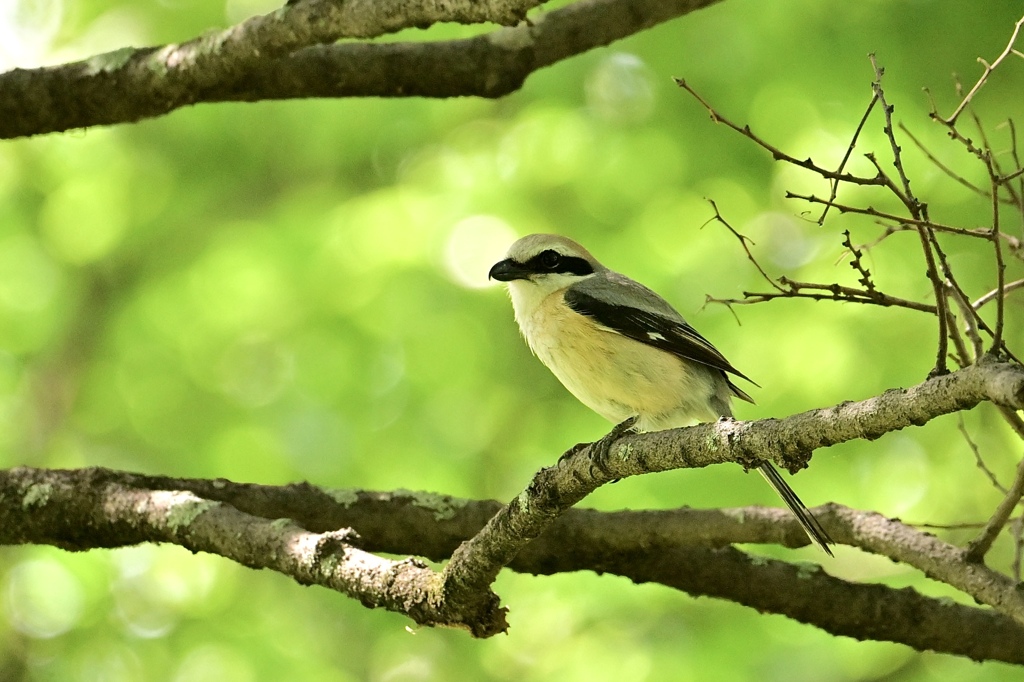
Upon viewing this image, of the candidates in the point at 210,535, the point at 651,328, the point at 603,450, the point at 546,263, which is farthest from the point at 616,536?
the point at 210,535

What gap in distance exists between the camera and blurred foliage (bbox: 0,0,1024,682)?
6.30 meters

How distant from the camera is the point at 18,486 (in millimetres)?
4133

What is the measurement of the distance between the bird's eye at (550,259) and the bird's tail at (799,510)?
5.30 feet

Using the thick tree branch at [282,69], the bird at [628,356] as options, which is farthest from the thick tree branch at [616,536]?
the thick tree branch at [282,69]

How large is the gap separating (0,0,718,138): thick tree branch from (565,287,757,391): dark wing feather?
1.13m

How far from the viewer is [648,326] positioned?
495cm

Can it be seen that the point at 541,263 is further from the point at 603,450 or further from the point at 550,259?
the point at 603,450

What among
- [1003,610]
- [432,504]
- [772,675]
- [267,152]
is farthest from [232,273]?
[1003,610]

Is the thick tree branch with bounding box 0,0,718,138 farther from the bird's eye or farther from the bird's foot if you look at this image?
the bird's foot

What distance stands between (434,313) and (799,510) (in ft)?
11.5

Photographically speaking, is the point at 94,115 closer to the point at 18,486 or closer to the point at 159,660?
the point at 18,486

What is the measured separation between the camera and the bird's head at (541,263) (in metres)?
5.30

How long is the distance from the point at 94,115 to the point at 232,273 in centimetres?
271

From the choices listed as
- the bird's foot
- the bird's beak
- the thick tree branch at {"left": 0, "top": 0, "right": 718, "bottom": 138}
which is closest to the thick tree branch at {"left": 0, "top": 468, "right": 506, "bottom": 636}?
the bird's foot
